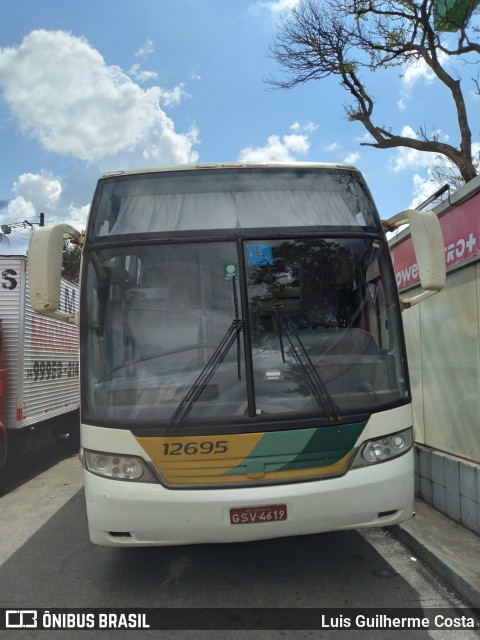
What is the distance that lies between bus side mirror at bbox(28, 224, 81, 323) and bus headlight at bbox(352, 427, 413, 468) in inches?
97.7

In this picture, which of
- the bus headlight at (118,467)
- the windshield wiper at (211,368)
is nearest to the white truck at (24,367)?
the bus headlight at (118,467)

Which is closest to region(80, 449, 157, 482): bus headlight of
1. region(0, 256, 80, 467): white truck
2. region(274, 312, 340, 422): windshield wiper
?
region(274, 312, 340, 422): windshield wiper

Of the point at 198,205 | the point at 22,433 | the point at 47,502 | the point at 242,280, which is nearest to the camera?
the point at 242,280

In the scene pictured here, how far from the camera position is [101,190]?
13.7ft

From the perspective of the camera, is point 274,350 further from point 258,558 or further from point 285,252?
point 258,558

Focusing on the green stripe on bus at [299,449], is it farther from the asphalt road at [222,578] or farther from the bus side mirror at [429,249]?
the bus side mirror at [429,249]

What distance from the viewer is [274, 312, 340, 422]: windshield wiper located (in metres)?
3.54

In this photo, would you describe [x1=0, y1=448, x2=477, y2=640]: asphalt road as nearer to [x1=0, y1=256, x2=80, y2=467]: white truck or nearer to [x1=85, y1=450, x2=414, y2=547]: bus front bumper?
[x1=85, y1=450, x2=414, y2=547]: bus front bumper

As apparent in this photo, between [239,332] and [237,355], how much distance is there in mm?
163

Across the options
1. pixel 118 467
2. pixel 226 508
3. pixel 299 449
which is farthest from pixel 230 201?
pixel 226 508

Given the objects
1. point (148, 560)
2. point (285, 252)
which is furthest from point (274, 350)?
point (148, 560)

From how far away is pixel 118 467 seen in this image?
3543 millimetres

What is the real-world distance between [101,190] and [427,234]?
2567 millimetres

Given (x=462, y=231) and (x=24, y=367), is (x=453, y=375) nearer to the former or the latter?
(x=462, y=231)
